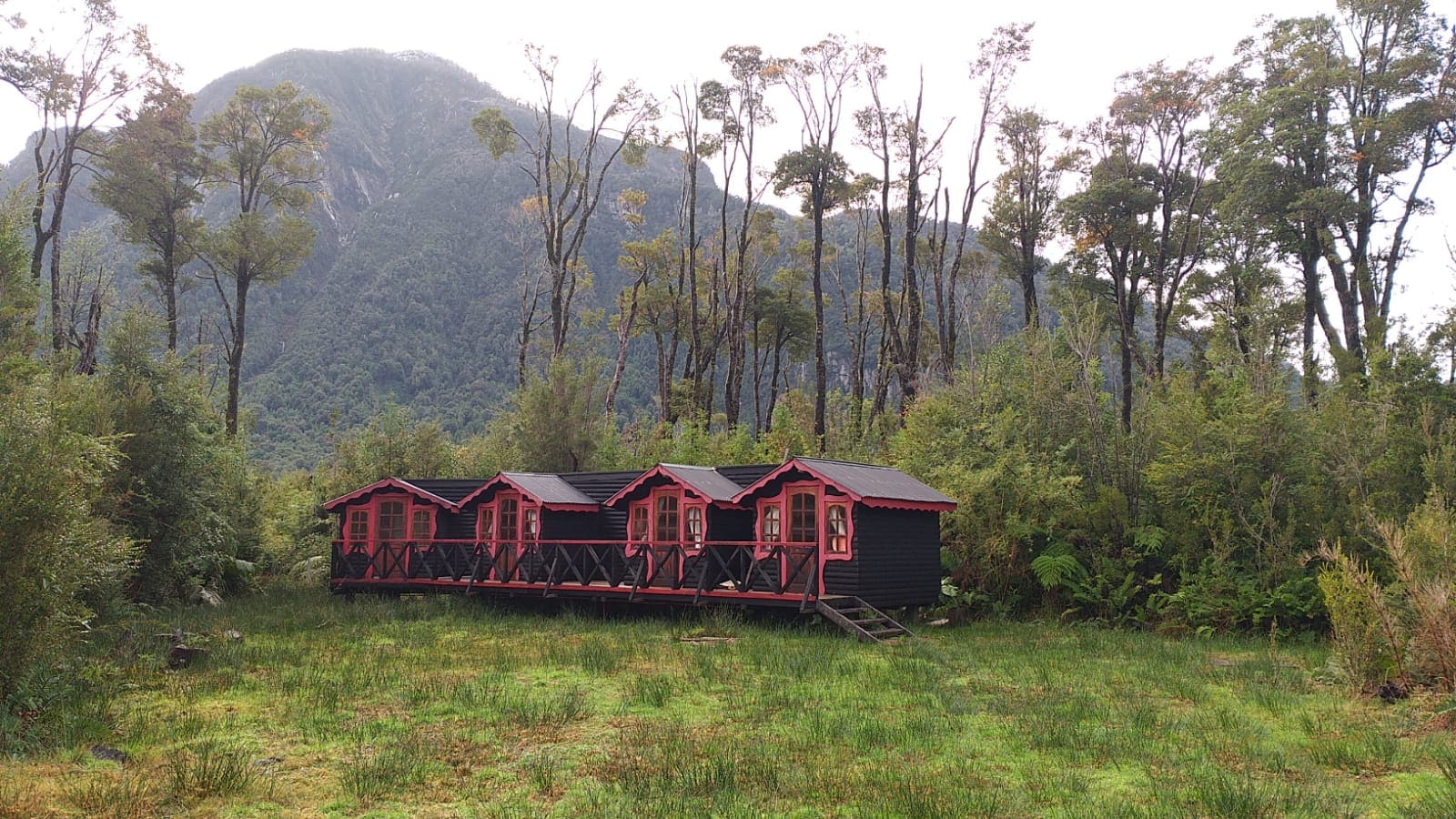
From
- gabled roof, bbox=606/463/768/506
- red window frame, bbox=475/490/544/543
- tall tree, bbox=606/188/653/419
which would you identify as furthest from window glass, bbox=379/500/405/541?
tall tree, bbox=606/188/653/419

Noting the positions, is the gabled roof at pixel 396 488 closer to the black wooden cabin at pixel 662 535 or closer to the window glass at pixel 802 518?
the black wooden cabin at pixel 662 535

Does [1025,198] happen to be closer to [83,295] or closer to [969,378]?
[969,378]

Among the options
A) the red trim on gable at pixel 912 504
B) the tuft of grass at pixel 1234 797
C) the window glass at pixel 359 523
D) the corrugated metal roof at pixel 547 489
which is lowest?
the tuft of grass at pixel 1234 797

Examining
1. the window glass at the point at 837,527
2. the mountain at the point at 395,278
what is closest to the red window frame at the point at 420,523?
the window glass at the point at 837,527

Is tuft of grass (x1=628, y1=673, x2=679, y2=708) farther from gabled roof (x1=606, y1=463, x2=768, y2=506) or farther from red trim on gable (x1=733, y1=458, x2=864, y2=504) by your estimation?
gabled roof (x1=606, y1=463, x2=768, y2=506)

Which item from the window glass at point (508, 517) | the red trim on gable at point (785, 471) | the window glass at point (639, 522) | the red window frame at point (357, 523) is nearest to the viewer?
the red trim on gable at point (785, 471)

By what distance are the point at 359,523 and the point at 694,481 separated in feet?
36.5

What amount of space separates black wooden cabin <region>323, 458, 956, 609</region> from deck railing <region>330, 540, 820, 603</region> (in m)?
0.04

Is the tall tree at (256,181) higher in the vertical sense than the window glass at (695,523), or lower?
higher

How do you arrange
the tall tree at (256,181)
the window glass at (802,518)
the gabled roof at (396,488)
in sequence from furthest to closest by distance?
the tall tree at (256,181)
the gabled roof at (396,488)
the window glass at (802,518)

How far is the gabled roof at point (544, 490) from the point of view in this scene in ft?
65.2

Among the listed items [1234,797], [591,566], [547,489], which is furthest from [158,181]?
[1234,797]

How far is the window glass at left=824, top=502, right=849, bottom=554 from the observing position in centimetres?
1614

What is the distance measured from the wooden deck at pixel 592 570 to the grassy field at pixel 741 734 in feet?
7.82
